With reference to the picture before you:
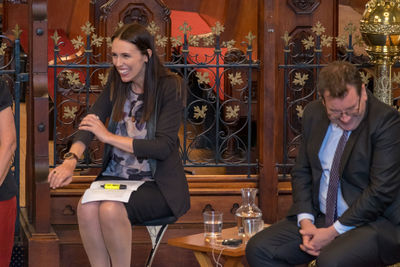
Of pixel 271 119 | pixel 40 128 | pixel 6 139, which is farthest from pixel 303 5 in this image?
pixel 6 139

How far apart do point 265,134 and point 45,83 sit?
1.31 meters

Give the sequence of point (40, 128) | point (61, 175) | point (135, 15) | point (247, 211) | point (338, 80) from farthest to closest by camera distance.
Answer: point (135, 15) → point (40, 128) → point (247, 211) → point (61, 175) → point (338, 80)

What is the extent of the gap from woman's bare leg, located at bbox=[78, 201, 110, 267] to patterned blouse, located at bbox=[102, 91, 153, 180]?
9.1 inches

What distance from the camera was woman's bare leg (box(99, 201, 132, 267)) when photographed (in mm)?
3299

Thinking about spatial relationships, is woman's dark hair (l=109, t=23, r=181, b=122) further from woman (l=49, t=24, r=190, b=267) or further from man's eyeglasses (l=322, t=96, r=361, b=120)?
man's eyeglasses (l=322, t=96, r=361, b=120)

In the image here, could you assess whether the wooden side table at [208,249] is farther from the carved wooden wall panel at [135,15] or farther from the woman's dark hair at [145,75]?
the carved wooden wall panel at [135,15]

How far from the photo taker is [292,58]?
501cm

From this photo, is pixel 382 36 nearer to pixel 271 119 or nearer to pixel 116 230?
pixel 271 119

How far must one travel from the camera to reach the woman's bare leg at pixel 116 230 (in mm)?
3299

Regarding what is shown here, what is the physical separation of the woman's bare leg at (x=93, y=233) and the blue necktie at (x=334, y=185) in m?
1.00

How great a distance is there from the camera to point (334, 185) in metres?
3.16

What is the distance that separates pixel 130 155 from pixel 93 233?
396 mm

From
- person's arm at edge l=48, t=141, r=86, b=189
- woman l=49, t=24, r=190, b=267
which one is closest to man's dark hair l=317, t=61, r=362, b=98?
woman l=49, t=24, r=190, b=267

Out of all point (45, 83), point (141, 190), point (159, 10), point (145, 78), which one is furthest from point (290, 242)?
point (159, 10)
